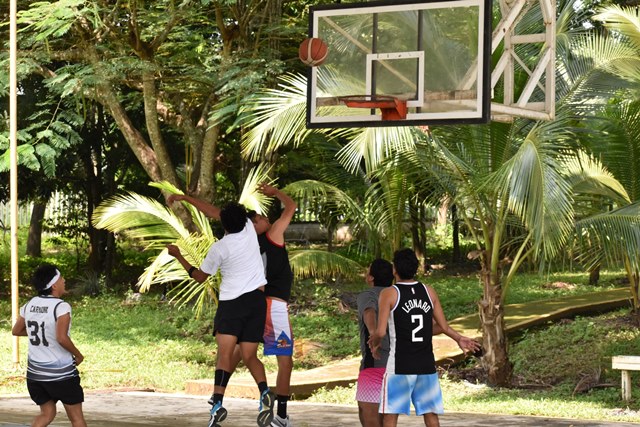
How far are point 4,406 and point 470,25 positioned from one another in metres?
6.11

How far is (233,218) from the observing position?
Result: 336 inches

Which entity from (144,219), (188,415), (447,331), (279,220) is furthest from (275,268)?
(144,219)

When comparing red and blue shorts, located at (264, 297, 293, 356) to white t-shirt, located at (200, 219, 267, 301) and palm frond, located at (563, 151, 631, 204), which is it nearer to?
white t-shirt, located at (200, 219, 267, 301)

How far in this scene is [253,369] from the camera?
28.5 ft

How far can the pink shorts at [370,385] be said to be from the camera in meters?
7.52

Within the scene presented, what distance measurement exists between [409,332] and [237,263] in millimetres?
1833

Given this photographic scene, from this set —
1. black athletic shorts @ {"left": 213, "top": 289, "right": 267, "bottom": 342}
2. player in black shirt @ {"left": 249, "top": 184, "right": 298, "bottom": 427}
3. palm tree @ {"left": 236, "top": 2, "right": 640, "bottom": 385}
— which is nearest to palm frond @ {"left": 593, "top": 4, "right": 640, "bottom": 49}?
palm tree @ {"left": 236, "top": 2, "right": 640, "bottom": 385}

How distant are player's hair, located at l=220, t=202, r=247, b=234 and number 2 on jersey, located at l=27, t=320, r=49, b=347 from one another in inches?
68.6

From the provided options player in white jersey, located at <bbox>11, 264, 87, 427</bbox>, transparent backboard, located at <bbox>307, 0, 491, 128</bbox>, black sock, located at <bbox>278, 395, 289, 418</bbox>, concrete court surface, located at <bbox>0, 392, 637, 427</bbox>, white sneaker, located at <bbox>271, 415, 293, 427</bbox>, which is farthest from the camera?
transparent backboard, located at <bbox>307, 0, 491, 128</bbox>

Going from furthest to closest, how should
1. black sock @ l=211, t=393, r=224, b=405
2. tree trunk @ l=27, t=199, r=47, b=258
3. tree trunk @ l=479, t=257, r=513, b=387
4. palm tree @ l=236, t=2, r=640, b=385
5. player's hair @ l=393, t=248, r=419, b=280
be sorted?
tree trunk @ l=27, t=199, r=47, b=258
tree trunk @ l=479, t=257, r=513, b=387
palm tree @ l=236, t=2, r=640, b=385
black sock @ l=211, t=393, r=224, b=405
player's hair @ l=393, t=248, r=419, b=280

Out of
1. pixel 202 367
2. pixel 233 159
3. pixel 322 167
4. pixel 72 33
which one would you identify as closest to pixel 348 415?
pixel 202 367

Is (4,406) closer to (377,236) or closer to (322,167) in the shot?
(377,236)

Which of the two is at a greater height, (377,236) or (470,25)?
(470,25)

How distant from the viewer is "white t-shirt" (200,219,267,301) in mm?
8484
